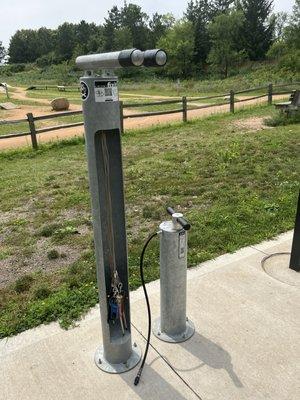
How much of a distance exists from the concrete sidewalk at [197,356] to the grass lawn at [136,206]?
11.8 inches

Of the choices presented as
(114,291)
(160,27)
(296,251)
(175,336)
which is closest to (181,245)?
(114,291)

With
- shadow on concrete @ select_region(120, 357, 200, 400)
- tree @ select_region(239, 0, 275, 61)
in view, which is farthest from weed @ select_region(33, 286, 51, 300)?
tree @ select_region(239, 0, 275, 61)

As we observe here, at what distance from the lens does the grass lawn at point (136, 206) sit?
3.47m

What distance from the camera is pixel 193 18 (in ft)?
232

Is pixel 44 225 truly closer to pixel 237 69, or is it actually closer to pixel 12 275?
pixel 12 275

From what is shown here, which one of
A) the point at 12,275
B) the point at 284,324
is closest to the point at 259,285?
the point at 284,324

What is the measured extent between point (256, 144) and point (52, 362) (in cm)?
694

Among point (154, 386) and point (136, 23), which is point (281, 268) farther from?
point (136, 23)

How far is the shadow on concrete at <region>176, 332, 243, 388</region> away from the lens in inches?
97.0

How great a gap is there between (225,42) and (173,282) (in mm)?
58843

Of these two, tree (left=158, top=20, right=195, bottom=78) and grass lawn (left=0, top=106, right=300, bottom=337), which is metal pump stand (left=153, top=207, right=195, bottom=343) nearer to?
grass lawn (left=0, top=106, right=300, bottom=337)

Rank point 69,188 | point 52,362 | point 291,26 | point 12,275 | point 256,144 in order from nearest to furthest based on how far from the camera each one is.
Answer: point 52,362, point 12,275, point 69,188, point 256,144, point 291,26

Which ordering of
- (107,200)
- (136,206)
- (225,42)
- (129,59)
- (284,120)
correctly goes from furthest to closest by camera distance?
(225,42) < (284,120) < (136,206) < (107,200) < (129,59)

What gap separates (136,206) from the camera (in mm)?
5406
